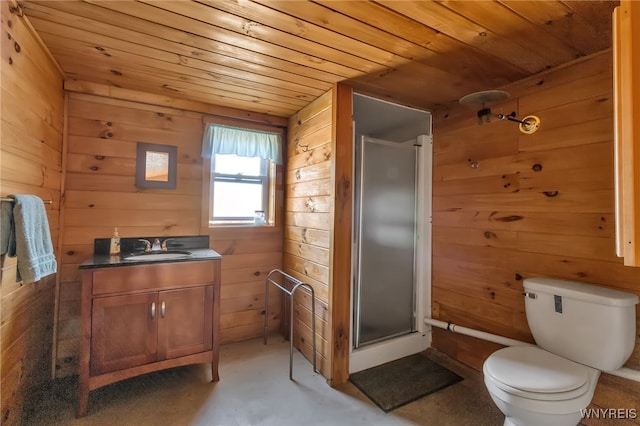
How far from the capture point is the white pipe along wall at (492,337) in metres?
1.43

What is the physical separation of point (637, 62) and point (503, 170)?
1.15m

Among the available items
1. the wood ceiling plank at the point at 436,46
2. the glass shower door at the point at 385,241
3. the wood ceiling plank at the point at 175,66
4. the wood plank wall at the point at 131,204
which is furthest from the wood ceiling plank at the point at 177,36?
the wood plank wall at the point at 131,204

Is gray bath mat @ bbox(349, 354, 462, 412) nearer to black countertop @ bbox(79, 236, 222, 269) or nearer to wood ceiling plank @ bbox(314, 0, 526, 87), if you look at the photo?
black countertop @ bbox(79, 236, 222, 269)

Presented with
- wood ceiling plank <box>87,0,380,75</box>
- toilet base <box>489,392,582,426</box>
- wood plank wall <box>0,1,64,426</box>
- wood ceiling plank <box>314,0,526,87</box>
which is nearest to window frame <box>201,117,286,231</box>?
wood plank wall <box>0,1,64,426</box>

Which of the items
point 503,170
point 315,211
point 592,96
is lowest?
point 315,211

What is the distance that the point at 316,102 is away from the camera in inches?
91.2

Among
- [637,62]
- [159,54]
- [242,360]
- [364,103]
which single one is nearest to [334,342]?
[242,360]

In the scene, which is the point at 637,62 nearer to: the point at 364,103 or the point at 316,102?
the point at 364,103

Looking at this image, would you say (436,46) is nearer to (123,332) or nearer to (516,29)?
(516,29)

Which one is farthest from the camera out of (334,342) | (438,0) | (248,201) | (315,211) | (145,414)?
(248,201)

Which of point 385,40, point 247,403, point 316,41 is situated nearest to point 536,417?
point 247,403

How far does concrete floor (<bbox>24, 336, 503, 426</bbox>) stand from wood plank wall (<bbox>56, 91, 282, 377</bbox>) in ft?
1.51

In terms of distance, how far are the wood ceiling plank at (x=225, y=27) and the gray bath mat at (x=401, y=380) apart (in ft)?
7.03

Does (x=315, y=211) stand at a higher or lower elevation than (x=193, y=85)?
lower
